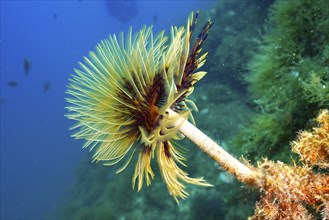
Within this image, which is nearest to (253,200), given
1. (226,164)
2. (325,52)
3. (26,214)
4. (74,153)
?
(226,164)

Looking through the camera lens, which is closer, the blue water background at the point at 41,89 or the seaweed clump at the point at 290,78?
the seaweed clump at the point at 290,78

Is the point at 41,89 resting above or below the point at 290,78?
above

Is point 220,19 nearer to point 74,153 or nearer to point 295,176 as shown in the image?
point 295,176

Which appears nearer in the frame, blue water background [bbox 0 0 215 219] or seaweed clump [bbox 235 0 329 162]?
seaweed clump [bbox 235 0 329 162]

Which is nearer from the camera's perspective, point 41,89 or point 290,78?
point 290,78
